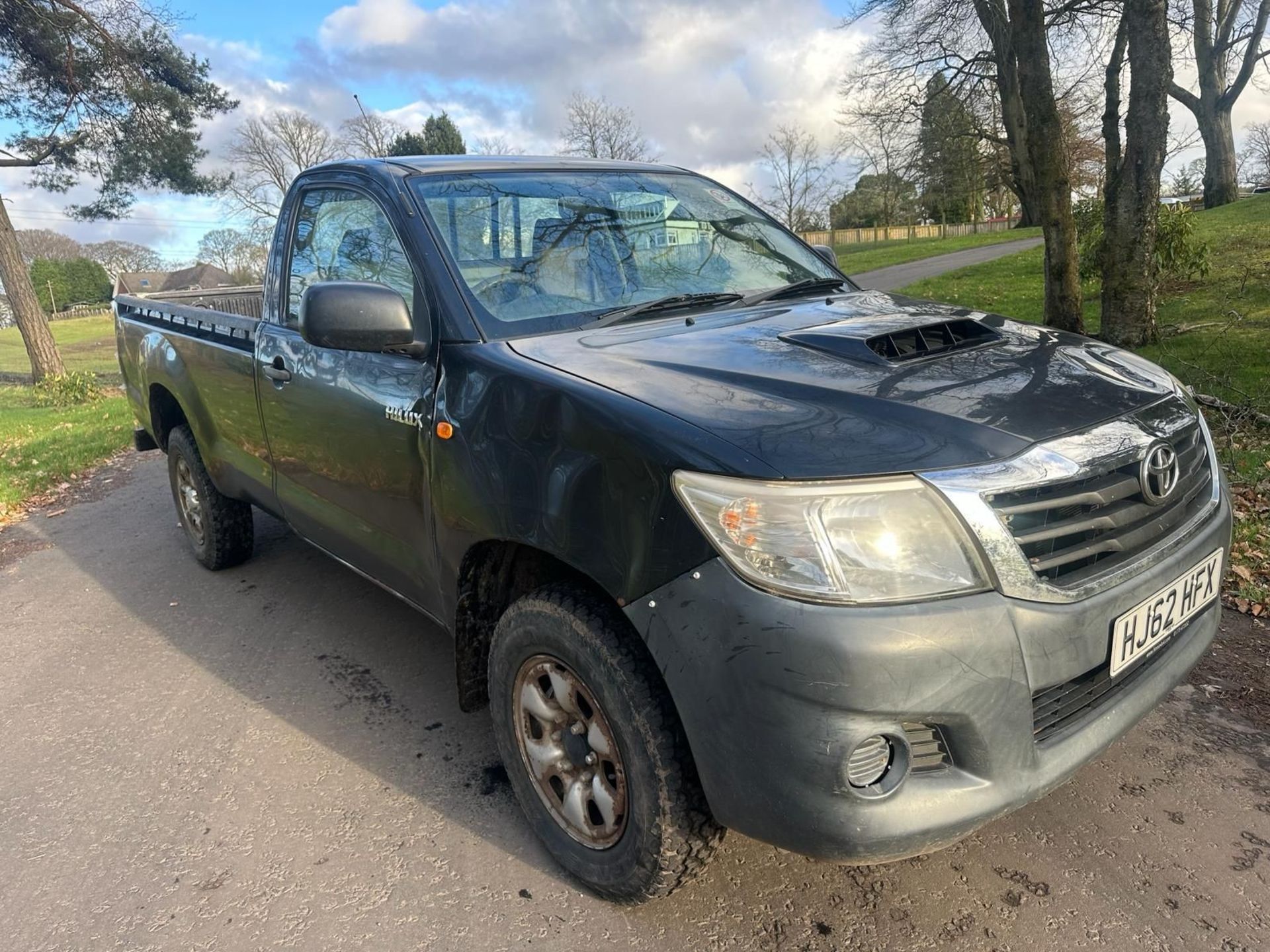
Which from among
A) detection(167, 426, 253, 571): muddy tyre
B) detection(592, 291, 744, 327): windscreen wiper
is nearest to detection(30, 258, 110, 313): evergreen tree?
detection(167, 426, 253, 571): muddy tyre

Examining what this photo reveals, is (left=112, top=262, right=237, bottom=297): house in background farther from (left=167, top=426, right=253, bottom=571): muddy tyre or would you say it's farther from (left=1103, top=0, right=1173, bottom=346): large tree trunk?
(left=1103, top=0, right=1173, bottom=346): large tree trunk

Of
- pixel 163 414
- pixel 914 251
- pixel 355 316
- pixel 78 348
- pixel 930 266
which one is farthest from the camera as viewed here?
pixel 914 251

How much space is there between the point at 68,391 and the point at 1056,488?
1518 centimetres

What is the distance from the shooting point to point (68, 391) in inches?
534

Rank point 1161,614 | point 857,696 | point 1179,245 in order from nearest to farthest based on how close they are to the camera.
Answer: point 857,696, point 1161,614, point 1179,245

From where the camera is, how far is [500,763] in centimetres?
302

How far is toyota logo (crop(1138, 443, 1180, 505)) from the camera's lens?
2.04 meters

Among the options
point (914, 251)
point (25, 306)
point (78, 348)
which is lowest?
point (78, 348)

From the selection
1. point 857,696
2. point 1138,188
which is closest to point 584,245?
point 857,696

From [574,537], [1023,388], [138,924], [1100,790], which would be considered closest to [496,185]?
[574,537]

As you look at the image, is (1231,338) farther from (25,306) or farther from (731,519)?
(25,306)

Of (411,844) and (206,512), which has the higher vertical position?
(206,512)

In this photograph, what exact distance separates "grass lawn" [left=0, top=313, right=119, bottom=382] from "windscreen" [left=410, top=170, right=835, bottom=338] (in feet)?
46.4

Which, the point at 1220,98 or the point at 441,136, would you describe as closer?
the point at 1220,98
